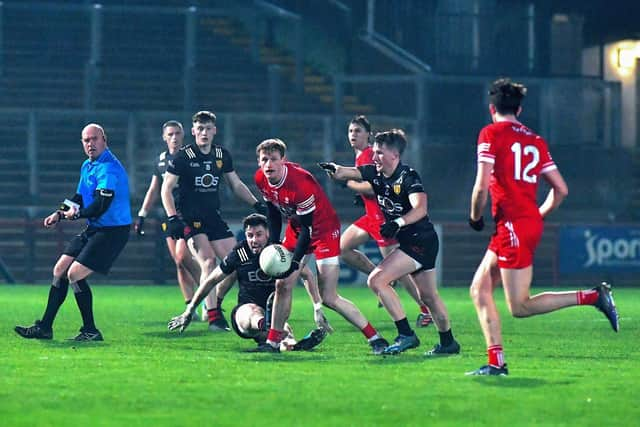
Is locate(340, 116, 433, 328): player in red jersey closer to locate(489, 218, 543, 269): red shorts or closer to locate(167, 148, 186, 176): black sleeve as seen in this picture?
locate(167, 148, 186, 176): black sleeve

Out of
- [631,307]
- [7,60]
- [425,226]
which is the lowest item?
[631,307]

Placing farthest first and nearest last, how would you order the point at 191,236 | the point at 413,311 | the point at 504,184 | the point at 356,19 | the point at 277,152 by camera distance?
the point at 356,19 → the point at 413,311 → the point at 191,236 → the point at 277,152 → the point at 504,184

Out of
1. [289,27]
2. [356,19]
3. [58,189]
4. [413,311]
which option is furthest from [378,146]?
[289,27]

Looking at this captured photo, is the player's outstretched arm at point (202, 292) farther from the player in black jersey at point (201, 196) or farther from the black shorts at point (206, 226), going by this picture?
the black shorts at point (206, 226)

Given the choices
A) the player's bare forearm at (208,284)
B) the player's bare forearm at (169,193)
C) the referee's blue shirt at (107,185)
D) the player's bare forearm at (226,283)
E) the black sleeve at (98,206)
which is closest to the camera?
the player's bare forearm at (208,284)

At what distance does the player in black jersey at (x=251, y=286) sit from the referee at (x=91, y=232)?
101cm

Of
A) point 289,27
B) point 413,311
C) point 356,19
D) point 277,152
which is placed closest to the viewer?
point 277,152

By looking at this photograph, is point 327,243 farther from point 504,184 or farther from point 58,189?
point 58,189

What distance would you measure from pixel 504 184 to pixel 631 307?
1063cm

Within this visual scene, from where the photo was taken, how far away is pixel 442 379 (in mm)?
11188

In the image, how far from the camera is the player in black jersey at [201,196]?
54.5 feet

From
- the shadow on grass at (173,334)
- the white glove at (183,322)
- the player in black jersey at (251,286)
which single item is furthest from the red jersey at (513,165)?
the shadow on grass at (173,334)

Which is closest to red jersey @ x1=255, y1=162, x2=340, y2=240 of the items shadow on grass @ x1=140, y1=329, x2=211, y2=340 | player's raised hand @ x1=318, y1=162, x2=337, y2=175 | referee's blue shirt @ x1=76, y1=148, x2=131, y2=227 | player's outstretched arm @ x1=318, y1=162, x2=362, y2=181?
player's raised hand @ x1=318, y1=162, x2=337, y2=175

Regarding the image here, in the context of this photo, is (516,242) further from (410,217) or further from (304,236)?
(304,236)
